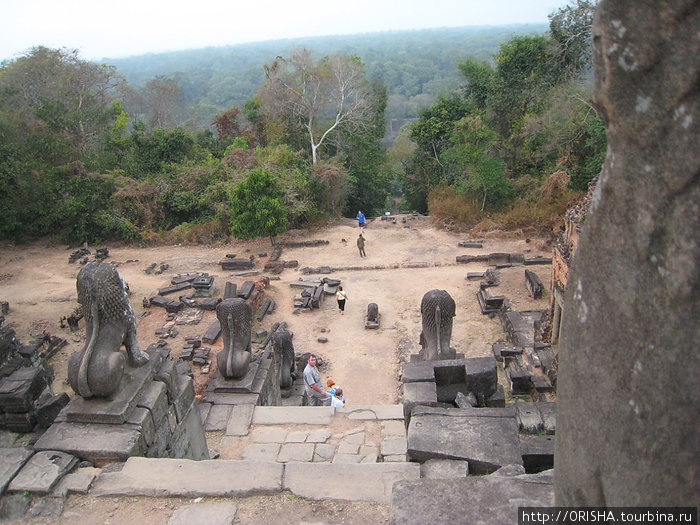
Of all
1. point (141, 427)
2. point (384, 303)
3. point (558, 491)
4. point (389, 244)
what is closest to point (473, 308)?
point (384, 303)

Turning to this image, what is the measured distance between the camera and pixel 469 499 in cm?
263

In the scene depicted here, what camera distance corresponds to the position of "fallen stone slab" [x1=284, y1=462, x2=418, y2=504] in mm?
4062

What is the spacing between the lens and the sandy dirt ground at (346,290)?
1143 centimetres

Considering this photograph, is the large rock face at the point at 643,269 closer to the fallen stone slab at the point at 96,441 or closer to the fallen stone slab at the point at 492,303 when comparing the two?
the fallen stone slab at the point at 96,441

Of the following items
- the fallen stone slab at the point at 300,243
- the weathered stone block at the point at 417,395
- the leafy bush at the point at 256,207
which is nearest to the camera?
the weathered stone block at the point at 417,395

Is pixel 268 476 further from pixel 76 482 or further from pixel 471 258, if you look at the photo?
pixel 471 258

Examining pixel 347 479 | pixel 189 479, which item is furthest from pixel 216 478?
pixel 347 479

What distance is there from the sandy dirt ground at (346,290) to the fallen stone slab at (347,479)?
558 cm

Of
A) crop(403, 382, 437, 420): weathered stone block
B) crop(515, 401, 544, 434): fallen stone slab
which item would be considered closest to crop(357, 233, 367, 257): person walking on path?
crop(515, 401, 544, 434): fallen stone slab

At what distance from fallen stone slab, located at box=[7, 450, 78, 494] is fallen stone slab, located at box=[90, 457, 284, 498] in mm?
312

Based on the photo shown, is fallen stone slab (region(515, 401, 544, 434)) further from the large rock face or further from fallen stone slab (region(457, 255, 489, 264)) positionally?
fallen stone slab (region(457, 255, 489, 264))

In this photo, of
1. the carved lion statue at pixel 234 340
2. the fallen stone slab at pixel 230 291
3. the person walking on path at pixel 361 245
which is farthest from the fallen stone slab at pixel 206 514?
the person walking on path at pixel 361 245

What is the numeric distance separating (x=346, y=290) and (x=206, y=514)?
36.0 feet

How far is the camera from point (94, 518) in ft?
13.5
